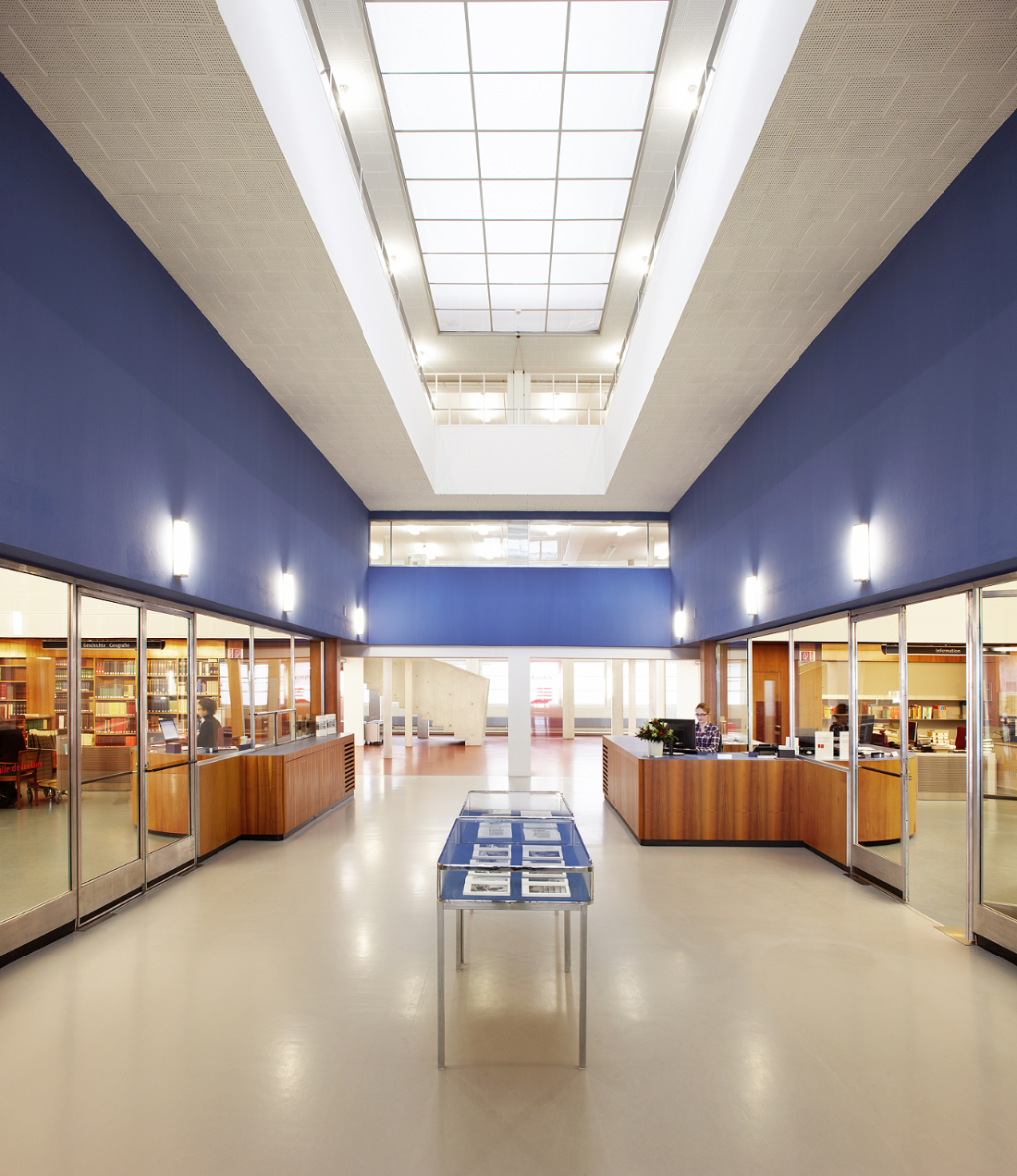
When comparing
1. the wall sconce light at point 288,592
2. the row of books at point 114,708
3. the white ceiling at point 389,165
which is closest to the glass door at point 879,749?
the white ceiling at point 389,165

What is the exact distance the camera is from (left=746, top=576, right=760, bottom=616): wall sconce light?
26.0ft

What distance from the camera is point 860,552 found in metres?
5.42

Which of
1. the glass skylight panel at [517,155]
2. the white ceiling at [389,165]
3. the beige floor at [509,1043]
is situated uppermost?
the glass skylight panel at [517,155]

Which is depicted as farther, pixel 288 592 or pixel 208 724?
pixel 288 592

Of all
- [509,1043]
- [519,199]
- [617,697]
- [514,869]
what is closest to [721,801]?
[514,869]

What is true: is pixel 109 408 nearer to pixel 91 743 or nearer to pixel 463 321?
pixel 91 743

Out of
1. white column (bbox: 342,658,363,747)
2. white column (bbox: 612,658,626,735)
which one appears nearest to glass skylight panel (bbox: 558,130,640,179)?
white column (bbox: 342,658,363,747)

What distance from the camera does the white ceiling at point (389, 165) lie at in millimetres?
3293

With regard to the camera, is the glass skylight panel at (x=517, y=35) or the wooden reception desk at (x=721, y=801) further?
the wooden reception desk at (x=721, y=801)

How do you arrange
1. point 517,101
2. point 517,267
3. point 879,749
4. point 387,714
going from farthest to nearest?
1. point 387,714
2. point 517,267
3. point 879,749
4. point 517,101

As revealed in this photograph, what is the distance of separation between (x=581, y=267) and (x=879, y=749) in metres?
6.39

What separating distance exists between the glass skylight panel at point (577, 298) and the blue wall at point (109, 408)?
420 cm

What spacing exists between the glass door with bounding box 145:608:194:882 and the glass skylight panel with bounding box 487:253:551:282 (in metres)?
5.49

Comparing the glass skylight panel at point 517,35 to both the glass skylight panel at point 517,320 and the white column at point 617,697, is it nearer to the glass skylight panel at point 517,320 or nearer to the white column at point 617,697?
the glass skylight panel at point 517,320
